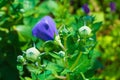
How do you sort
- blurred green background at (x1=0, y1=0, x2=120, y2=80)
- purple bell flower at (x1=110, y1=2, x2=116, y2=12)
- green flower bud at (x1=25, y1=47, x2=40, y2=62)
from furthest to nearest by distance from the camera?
purple bell flower at (x1=110, y1=2, x2=116, y2=12) < blurred green background at (x1=0, y1=0, x2=120, y2=80) < green flower bud at (x1=25, y1=47, x2=40, y2=62)

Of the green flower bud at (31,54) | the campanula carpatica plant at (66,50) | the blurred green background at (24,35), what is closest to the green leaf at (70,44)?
the campanula carpatica plant at (66,50)

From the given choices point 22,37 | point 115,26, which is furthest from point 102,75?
point 22,37

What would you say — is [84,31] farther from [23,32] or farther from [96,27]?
[23,32]

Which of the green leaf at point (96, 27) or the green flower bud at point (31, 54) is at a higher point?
the green leaf at point (96, 27)

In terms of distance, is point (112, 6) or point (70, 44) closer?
point (70, 44)

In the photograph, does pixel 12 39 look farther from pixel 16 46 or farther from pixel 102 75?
pixel 102 75

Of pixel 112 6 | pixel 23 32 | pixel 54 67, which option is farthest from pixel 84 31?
pixel 112 6

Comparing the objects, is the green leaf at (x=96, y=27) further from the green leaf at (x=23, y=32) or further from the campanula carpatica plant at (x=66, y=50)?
the green leaf at (x=23, y=32)

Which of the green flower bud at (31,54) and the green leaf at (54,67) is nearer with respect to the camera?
the green flower bud at (31,54)

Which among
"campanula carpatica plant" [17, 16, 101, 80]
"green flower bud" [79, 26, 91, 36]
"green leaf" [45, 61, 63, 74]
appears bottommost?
"green leaf" [45, 61, 63, 74]

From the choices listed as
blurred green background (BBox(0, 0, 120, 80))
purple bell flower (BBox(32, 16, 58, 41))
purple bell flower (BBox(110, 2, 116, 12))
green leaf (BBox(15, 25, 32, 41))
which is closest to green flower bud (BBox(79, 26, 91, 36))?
purple bell flower (BBox(32, 16, 58, 41))

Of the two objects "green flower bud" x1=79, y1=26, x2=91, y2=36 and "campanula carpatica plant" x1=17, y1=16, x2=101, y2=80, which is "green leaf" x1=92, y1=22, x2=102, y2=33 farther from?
"green flower bud" x1=79, y1=26, x2=91, y2=36
